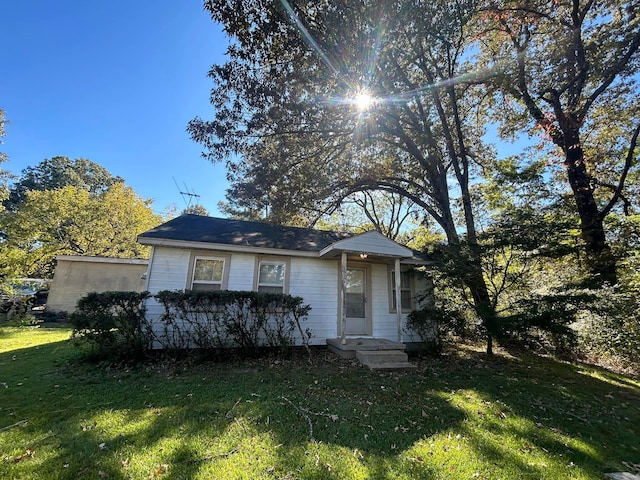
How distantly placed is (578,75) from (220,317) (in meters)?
13.4

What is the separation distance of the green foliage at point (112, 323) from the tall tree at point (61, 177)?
36137 mm

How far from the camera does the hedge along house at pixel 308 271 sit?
734cm

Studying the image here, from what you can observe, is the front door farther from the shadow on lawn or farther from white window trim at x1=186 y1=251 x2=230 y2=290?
white window trim at x1=186 y1=251 x2=230 y2=290

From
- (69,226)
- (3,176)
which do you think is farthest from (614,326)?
(69,226)

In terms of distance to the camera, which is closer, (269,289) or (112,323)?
(112,323)

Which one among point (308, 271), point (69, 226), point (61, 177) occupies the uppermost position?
point (61, 177)

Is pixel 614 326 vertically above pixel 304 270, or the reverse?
pixel 304 270

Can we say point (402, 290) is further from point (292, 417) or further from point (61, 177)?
point (61, 177)

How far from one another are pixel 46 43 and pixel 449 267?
14835mm

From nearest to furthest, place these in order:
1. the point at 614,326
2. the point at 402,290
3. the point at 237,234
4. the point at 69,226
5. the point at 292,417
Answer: the point at 292,417 < the point at 614,326 < the point at 237,234 < the point at 402,290 < the point at 69,226

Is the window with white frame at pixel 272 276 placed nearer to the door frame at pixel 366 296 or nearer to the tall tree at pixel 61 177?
the door frame at pixel 366 296

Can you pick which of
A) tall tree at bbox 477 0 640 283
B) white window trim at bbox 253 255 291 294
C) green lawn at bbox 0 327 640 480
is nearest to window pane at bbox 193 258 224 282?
white window trim at bbox 253 255 291 294

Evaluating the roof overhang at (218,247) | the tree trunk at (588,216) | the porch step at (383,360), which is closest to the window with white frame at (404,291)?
the porch step at (383,360)

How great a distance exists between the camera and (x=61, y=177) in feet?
115
